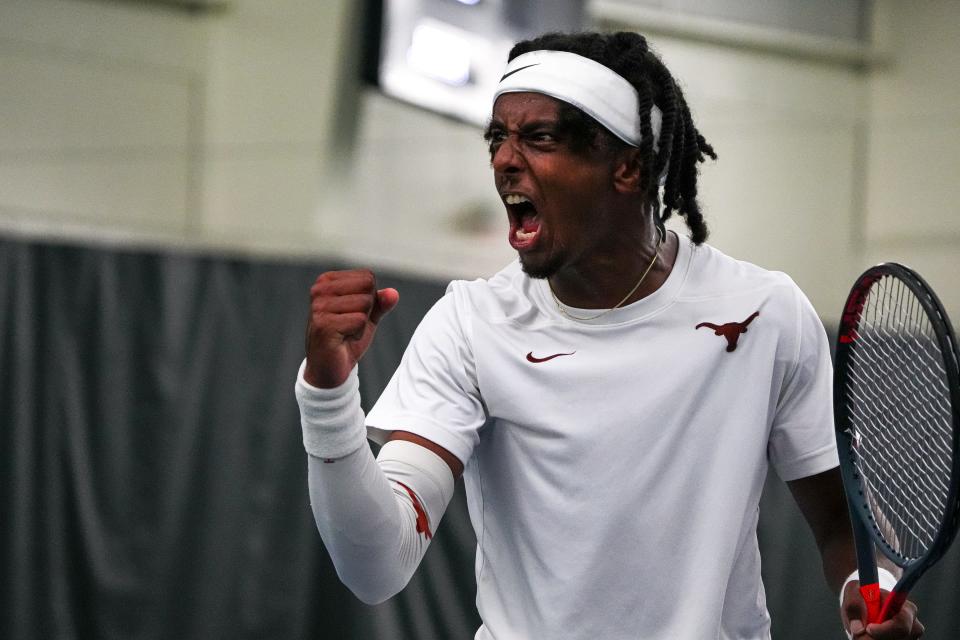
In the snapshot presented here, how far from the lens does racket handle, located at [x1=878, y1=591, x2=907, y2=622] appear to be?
2049 millimetres

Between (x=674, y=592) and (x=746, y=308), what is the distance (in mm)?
510

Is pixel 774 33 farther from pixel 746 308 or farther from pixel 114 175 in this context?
pixel 746 308

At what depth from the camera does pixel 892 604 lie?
2.06 metres

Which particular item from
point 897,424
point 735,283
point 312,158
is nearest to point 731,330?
point 735,283

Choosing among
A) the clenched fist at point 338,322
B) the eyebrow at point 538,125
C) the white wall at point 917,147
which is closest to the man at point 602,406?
the eyebrow at point 538,125

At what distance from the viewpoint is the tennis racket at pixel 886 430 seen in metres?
2.20

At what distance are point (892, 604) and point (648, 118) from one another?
3.16ft

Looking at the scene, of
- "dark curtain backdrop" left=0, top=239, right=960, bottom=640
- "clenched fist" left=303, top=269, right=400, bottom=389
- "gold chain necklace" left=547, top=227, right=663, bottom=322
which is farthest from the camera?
"dark curtain backdrop" left=0, top=239, right=960, bottom=640

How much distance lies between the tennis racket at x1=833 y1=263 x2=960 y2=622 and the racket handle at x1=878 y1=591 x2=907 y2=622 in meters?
0.05

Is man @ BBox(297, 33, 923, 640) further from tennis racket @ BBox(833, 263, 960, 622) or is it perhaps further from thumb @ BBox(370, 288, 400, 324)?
thumb @ BBox(370, 288, 400, 324)

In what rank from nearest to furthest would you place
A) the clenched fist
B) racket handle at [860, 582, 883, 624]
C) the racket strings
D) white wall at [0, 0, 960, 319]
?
the clenched fist
racket handle at [860, 582, 883, 624]
the racket strings
white wall at [0, 0, 960, 319]

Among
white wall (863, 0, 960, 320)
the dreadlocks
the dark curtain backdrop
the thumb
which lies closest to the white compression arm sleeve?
the thumb

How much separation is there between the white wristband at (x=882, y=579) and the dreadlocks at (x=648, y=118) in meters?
0.68

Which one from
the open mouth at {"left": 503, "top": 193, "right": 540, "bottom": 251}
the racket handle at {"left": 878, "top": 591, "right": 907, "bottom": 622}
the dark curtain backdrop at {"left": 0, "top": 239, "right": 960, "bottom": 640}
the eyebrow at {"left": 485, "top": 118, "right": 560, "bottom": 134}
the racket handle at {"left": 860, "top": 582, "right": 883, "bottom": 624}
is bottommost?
the dark curtain backdrop at {"left": 0, "top": 239, "right": 960, "bottom": 640}
